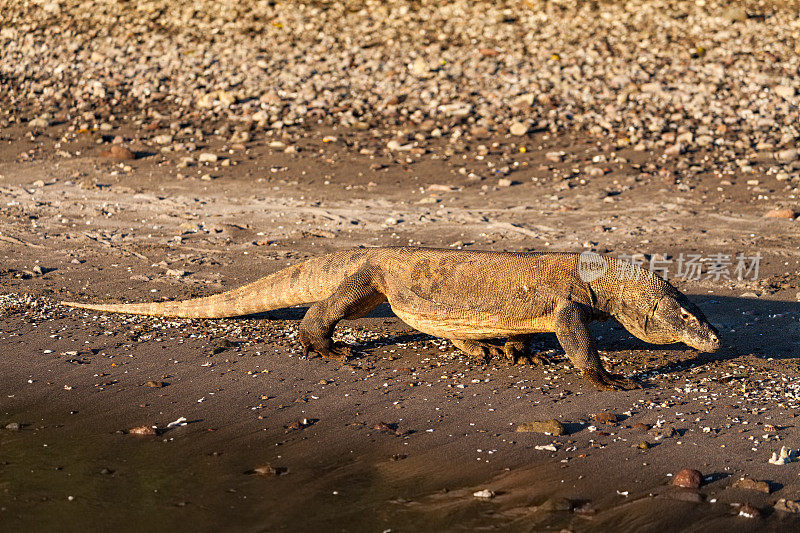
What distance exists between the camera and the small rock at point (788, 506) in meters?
4.84

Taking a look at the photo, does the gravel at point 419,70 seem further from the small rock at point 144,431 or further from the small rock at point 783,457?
the small rock at point 144,431

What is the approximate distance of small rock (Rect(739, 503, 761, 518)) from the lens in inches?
189

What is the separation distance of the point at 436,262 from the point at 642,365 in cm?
158

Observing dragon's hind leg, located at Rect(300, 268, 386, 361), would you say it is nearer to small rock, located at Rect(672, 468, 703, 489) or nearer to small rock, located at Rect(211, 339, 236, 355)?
small rock, located at Rect(211, 339, 236, 355)

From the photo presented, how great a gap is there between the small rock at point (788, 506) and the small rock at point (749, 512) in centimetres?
12

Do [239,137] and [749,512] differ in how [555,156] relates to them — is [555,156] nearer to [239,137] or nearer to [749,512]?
[239,137]

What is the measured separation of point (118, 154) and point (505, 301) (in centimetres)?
774

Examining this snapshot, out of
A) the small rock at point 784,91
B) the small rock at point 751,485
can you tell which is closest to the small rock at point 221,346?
the small rock at point 751,485

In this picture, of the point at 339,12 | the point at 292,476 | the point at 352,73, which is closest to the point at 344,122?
the point at 352,73

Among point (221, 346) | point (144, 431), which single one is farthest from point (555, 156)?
point (144, 431)

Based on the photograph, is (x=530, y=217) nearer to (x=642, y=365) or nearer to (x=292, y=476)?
(x=642, y=365)

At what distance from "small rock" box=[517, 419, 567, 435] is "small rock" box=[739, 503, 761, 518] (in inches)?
46.7

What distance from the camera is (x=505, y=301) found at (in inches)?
267

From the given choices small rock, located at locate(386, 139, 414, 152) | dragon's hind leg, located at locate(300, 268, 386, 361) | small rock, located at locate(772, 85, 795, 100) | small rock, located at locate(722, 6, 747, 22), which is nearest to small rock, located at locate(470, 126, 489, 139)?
small rock, located at locate(386, 139, 414, 152)
